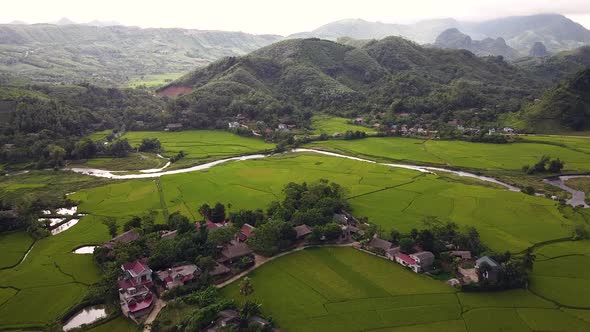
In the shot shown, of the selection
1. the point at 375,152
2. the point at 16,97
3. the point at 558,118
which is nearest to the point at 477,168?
the point at 375,152

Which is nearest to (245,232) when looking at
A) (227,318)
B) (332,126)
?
(227,318)

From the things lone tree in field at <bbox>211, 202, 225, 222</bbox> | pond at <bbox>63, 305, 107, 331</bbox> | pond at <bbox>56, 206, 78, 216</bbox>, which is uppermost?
lone tree in field at <bbox>211, 202, 225, 222</bbox>

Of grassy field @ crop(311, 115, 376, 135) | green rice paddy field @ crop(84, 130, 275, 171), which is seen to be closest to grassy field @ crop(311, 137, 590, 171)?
grassy field @ crop(311, 115, 376, 135)

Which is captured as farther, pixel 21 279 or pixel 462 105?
pixel 462 105

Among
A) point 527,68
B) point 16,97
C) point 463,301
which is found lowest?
point 463,301

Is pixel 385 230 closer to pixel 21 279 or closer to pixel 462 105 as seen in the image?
pixel 21 279

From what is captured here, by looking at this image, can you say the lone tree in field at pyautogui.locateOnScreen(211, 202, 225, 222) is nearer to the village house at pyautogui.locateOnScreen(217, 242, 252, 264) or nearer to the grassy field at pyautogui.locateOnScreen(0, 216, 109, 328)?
the village house at pyautogui.locateOnScreen(217, 242, 252, 264)

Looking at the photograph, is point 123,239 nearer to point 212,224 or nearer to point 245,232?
point 212,224
